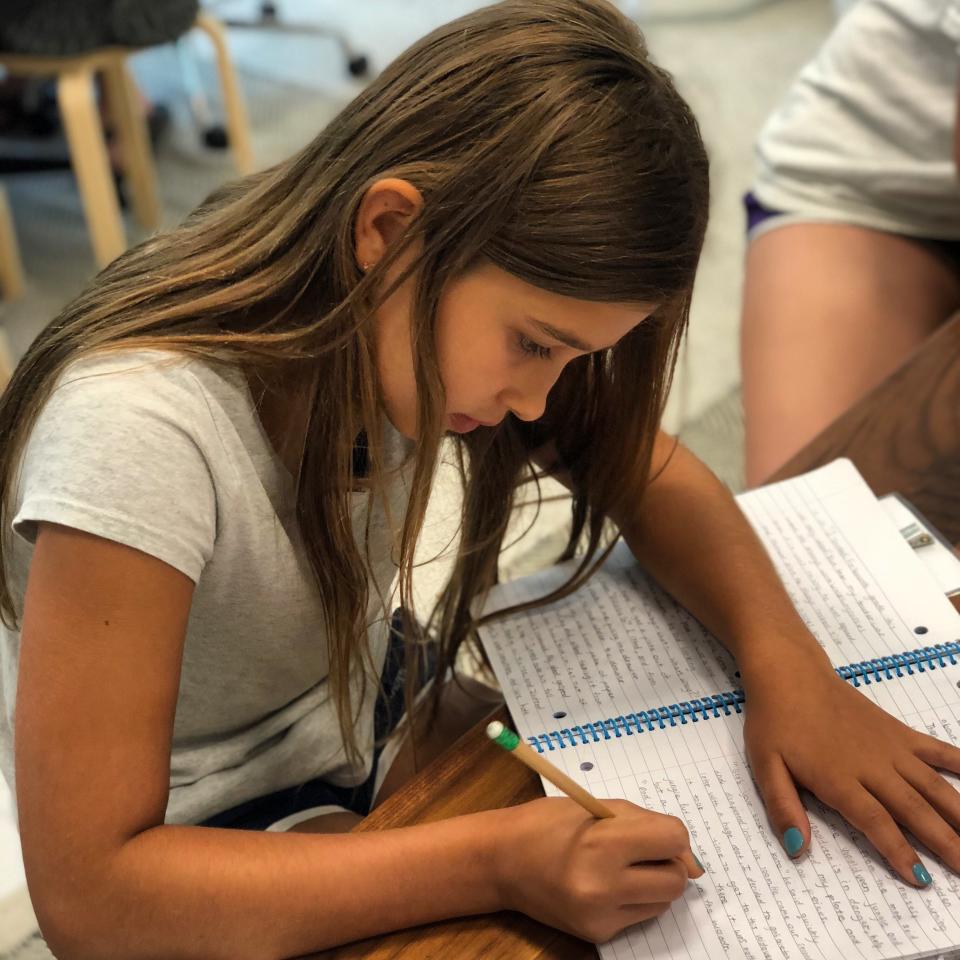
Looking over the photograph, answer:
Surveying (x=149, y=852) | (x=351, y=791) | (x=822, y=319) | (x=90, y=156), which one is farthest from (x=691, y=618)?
(x=90, y=156)

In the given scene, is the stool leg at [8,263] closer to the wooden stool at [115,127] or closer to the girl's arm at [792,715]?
the wooden stool at [115,127]

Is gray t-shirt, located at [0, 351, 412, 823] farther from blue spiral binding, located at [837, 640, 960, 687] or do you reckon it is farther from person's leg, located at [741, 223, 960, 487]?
person's leg, located at [741, 223, 960, 487]

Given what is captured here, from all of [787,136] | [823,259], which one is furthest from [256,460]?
[787,136]

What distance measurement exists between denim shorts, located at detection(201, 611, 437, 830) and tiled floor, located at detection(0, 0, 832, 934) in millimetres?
950

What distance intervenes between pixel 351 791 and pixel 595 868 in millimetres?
308

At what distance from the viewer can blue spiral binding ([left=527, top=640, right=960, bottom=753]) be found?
0.69m

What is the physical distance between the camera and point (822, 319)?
122 cm

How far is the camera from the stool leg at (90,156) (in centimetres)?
196

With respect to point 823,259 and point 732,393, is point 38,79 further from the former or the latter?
point 823,259

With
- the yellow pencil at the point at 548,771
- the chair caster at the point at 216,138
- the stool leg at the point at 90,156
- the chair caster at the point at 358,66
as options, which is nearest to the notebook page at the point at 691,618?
the yellow pencil at the point at 548,771

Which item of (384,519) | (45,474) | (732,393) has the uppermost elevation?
(45,474)

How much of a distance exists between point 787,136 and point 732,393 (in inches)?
24.2

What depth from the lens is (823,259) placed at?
4.25ft

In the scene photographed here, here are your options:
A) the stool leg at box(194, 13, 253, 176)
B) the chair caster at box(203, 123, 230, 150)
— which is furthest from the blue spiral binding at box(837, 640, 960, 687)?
the chair caster at box(203, 123, 230, 150)
